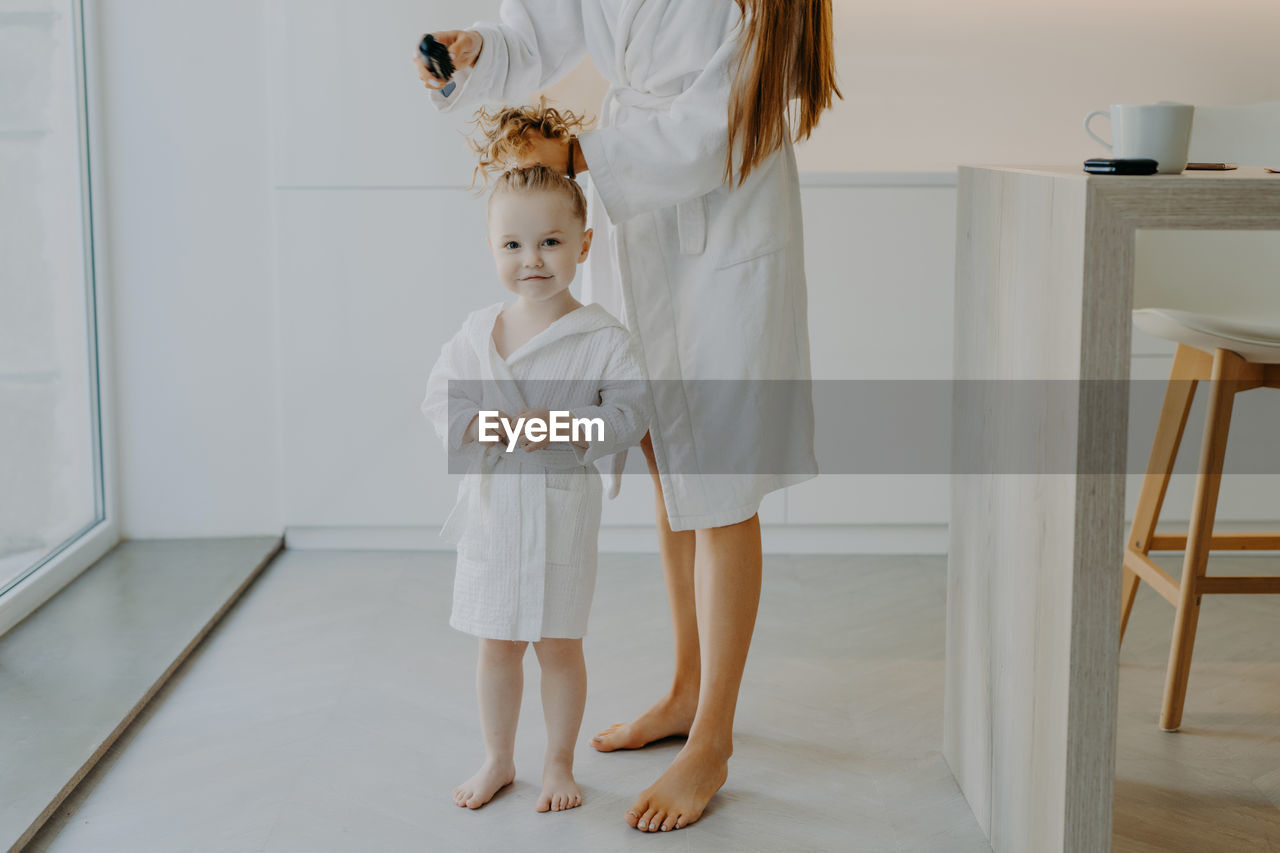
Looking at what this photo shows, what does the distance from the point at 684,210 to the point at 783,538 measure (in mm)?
1391

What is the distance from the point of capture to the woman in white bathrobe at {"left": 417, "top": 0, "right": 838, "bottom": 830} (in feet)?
5.11

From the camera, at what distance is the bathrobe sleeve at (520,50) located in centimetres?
171

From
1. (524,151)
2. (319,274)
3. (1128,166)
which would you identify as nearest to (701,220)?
(524,151)

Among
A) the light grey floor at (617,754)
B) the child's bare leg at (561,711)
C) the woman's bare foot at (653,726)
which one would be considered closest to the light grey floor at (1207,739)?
the light grey floor at (617,754)

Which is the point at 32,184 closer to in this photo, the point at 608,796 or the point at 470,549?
the point at 470,549

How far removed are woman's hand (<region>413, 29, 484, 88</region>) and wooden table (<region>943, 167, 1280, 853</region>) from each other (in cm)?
70

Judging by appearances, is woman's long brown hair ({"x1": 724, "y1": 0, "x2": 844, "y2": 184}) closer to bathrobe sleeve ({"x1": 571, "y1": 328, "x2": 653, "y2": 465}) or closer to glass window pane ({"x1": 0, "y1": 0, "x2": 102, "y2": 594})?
bathrobe sleeve ({"x1": 571, "y1": 328, "x2": 653, "y2": 465})

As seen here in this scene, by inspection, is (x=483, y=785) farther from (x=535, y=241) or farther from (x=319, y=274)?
(x=319, y=274)

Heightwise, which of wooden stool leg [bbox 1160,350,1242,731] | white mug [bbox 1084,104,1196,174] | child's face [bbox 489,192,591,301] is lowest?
wooden stool leg [bbox 1160,350,1242,731]

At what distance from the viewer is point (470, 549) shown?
1.64 meters

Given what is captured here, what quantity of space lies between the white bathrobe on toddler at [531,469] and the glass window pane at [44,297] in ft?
3.62

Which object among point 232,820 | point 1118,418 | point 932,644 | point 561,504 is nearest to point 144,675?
point 232,820

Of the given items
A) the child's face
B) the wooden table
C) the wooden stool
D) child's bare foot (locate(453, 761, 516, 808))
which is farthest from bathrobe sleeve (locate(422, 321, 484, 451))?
the wooden stool

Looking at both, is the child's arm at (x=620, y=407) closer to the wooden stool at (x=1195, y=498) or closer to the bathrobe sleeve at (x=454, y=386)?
the bathrobe sleeve at (x=454, y=386)
